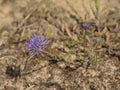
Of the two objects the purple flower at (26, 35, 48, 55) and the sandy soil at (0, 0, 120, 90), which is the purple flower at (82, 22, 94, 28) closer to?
the sandy soil at (0, 0, 120, 90)

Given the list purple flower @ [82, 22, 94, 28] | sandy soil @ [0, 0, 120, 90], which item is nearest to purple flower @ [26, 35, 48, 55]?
sandy soil @ [0, 0, 120, 90]

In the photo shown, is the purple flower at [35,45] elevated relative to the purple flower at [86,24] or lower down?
lower down

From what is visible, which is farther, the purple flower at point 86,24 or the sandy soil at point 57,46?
the purple flower at point 86,24

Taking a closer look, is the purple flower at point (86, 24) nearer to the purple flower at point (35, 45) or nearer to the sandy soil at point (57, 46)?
the sandy soil at point (57, 46)

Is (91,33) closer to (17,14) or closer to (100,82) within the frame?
(100,82)

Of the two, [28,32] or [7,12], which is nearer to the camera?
[28,32]

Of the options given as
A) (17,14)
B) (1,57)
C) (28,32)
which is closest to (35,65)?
(1,57)

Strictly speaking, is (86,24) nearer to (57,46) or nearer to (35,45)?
(57,46)

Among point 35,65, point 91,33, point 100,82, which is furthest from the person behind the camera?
point 91,33

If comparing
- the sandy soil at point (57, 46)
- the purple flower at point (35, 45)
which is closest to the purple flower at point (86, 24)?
the sandy soil at point (57, 46)
